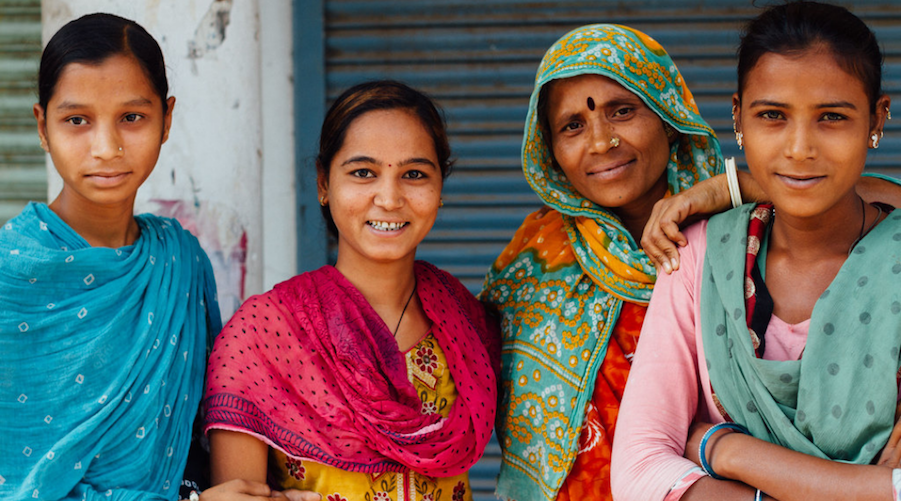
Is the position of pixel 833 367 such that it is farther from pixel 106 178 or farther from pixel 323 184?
pixel 106 178

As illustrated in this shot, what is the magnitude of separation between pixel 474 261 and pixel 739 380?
2.05 m

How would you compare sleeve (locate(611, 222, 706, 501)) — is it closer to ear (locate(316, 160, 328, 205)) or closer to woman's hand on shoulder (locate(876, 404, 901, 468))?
woman's hand on shoulder (locate(876, 404, 901, 468))

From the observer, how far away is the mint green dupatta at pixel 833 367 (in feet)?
4.85

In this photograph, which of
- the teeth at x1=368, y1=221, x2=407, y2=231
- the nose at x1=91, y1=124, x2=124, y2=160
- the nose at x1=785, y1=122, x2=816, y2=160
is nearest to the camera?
the nose at x1=785, y1=122, x2=816, y2=160

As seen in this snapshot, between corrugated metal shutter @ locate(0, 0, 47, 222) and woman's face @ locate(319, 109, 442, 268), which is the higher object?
corrugated metal shutter @ locate(0, 0, 47, 222)

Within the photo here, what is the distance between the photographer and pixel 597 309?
2.03 metres

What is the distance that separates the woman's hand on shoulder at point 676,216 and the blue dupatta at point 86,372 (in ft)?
3.68

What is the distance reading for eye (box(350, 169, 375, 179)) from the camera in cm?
199

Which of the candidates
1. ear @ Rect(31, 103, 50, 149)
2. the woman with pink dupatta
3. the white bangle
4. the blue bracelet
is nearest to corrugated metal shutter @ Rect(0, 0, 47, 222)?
ear @ Rect(31, 103, 50, 149)

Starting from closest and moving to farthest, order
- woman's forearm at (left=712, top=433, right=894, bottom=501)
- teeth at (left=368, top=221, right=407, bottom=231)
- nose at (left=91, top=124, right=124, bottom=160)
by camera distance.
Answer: woman's forearm at (left=712, top=433, right=894, bottom=501) → nose at (left=91, top=124, right=124, bottom=160) → teeth at (left=368, top=221, right=407, bottom=231)

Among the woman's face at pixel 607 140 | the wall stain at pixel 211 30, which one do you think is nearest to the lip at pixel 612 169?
the woman's face at pixel 607 140

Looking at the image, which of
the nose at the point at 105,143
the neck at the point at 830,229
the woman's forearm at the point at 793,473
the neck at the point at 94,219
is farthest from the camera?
the neck at the point at 94,219

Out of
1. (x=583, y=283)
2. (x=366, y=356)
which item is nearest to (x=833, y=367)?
(x=583, y=283)

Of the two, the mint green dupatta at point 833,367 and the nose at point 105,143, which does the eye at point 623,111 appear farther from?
the nose at point 105,143
